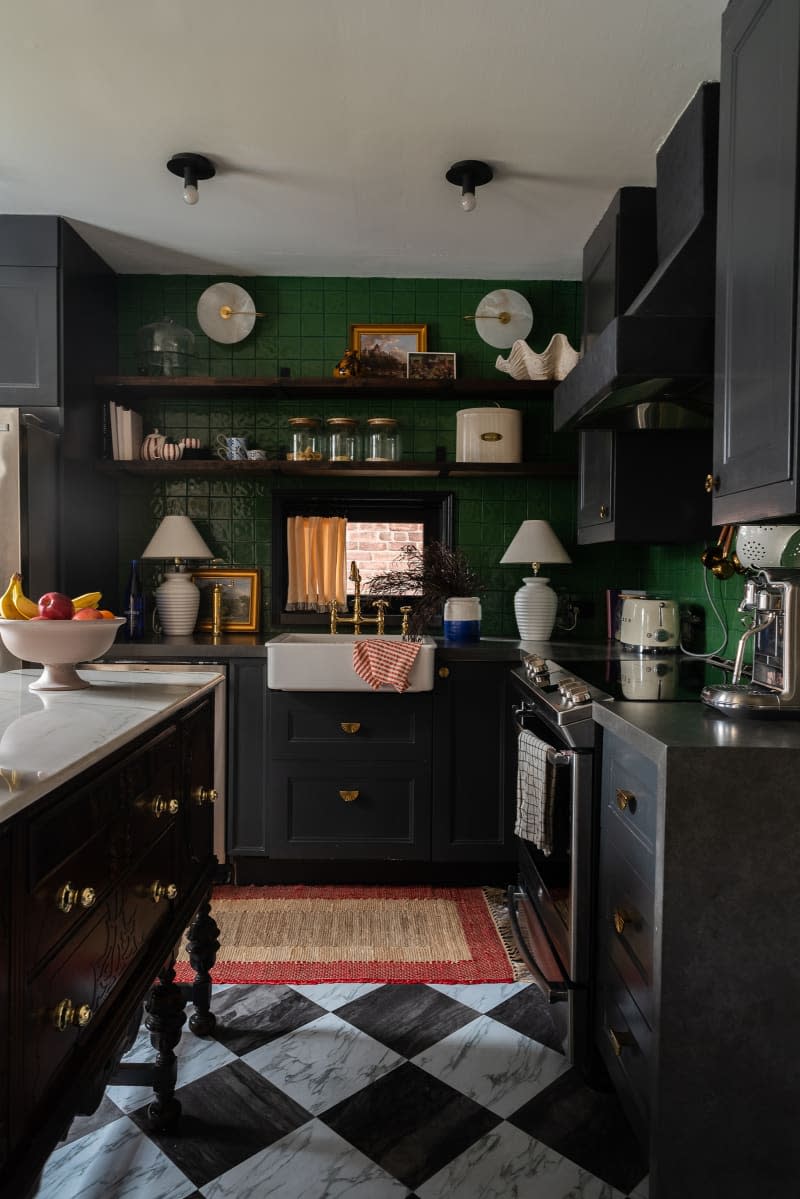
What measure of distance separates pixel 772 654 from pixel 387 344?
97.8 inches

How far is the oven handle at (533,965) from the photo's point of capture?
6.24 ft

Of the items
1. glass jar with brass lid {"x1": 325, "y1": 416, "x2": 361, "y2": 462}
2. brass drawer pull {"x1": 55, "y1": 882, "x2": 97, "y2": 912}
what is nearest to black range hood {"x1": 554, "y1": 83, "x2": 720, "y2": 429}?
glass jar with brass lid {"x1": 325, "y1": 416, "x2": 361, "y2": 462}

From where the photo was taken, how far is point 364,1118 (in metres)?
1.72

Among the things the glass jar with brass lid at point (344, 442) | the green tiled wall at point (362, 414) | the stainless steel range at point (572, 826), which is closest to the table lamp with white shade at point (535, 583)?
the green tiled wall at point (362, 414)

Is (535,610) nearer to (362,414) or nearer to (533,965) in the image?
(362,414)

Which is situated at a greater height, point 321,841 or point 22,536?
point 22,536

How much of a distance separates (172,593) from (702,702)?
2.39 metres

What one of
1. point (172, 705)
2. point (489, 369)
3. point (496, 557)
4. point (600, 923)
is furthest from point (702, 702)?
point (489, 369)

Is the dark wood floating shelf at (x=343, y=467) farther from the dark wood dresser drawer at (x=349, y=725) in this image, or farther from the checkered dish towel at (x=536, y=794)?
the checkered dish towel at (x=536, y=794)

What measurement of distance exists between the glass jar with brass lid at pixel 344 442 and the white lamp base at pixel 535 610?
3.06ft

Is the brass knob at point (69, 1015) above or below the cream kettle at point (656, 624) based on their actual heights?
below

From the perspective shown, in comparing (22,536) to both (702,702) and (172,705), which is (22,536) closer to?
(172,705)

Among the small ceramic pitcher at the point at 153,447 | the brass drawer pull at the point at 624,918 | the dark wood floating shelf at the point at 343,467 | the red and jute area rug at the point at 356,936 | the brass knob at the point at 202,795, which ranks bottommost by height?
the red and jute area rug at the point at 356,936

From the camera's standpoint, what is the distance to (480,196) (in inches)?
112
